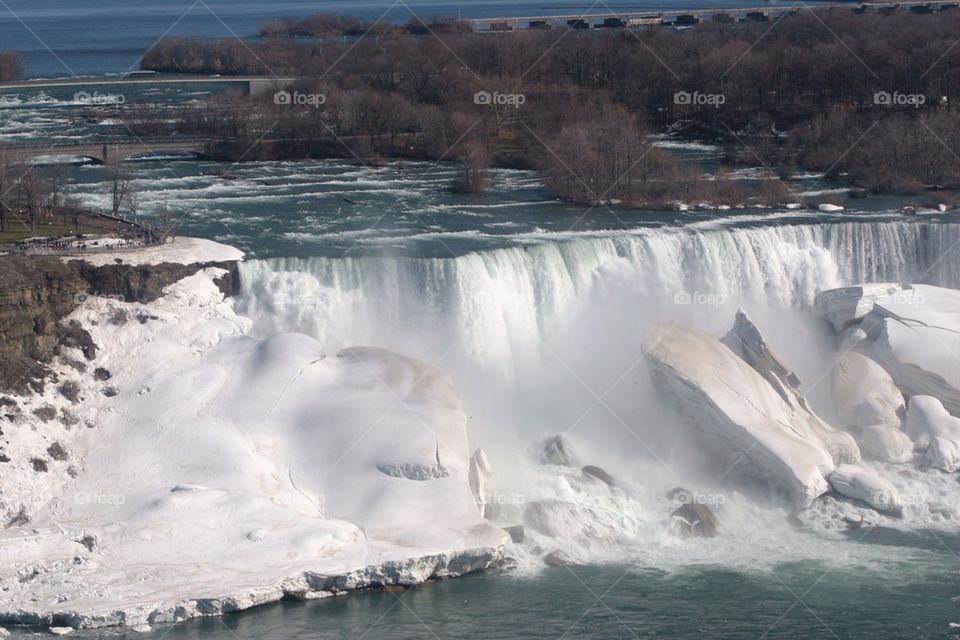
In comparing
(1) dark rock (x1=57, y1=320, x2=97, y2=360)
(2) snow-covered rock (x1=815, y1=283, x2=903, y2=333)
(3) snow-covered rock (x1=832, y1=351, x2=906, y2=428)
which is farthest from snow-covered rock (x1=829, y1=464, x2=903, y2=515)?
(1) dark rock (x1=57, y1=320, x2=97, y2=360)

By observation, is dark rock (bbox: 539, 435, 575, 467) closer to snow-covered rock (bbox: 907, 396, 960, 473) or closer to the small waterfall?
the small waterfall

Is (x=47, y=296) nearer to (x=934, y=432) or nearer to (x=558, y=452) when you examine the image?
(x=558, y=452)

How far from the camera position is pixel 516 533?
2647cm

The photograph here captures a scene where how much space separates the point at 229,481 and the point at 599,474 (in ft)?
23.3

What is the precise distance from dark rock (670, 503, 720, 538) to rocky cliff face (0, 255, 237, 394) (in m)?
11.1

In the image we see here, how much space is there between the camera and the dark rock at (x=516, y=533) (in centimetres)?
→ 2636

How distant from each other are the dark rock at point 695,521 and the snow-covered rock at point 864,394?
532 centimetres

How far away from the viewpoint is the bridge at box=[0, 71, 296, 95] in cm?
6850

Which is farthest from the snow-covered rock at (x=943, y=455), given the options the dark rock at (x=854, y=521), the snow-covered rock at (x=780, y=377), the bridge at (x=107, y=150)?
the bridge at (x=107, y=150)

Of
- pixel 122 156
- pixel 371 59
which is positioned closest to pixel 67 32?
pixel 371 59

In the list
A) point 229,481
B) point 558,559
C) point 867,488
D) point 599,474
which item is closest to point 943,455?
point 867,488

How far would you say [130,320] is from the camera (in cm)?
3047

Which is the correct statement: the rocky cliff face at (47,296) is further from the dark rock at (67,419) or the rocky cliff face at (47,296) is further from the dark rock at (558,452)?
the dark rock at (558,452)

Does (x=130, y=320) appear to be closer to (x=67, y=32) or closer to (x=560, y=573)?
(x=560, y=573)
